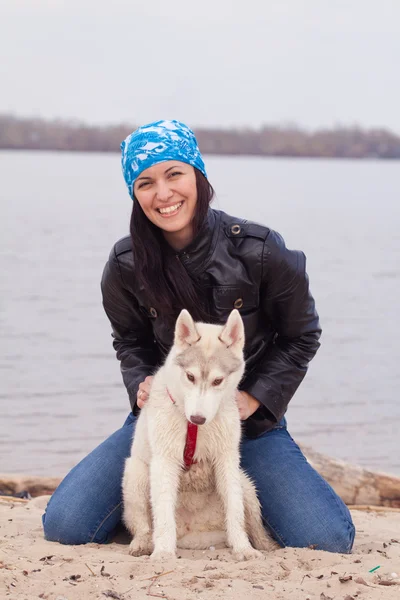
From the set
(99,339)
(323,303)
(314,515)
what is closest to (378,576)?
(314,515)

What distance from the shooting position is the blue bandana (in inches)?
197

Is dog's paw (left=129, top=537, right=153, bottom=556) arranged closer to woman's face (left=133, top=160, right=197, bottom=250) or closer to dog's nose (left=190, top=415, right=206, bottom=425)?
dog's nose (left=190, top=415, right=206, bottom=425)

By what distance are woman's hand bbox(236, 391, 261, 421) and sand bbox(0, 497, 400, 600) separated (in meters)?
0.80

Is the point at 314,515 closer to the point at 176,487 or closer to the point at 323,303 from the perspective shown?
the point at 176,487

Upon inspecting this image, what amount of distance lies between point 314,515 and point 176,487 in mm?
866

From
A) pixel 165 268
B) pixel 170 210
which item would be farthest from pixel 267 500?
pixel 170 210

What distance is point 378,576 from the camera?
412 centimetres

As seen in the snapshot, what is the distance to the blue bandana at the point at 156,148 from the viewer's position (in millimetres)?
4992

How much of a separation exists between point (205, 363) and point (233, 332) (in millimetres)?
255

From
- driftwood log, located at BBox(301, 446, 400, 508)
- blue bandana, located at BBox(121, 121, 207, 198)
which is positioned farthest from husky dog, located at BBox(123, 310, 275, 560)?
driftwood log, located at BBox(301, 446, 400, 508)

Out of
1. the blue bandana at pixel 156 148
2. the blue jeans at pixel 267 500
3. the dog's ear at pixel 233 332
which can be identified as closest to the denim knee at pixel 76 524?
the blue jeans at pixel 267 500

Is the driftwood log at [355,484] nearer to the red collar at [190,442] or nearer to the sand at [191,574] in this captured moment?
the sand at [191,574]

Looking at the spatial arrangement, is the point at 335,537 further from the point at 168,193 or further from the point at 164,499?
the point at 168,193

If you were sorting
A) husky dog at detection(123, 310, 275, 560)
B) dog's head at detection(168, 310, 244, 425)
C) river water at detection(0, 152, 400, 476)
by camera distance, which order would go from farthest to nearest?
river water at detection(0, 152, 400, 476)
husky dog at detection(123, 310, 275, 560)
dog's head at detection(168, 310, 244, 425)
